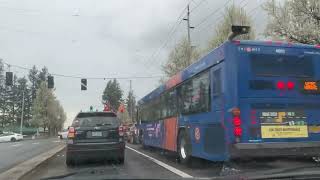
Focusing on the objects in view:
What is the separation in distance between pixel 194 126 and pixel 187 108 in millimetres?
1112

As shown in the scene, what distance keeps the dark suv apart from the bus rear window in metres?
6.42

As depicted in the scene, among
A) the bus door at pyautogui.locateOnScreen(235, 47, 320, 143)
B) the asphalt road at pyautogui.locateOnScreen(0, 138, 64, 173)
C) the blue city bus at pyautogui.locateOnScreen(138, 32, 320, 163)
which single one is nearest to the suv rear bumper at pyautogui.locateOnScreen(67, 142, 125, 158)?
the asphalt road at pyautogui.locateOnScreen(0, 138, 64, 173)

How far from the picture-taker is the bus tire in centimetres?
1669

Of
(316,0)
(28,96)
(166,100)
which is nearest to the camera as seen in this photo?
(166,100)

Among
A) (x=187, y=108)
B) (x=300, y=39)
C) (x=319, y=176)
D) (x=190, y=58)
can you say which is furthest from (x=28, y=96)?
(x=319, y=176)

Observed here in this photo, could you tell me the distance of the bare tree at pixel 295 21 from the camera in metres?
31.4

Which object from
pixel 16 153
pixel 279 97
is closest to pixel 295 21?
pixel 16 153

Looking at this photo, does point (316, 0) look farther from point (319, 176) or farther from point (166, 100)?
point (319, 176)

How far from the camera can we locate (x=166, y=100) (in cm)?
2072

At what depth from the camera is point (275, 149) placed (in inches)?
513

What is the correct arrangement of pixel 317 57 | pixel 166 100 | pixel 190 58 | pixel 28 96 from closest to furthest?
pixel 317 57, pixel 166 100, pixel 190 58, pixel 28 96

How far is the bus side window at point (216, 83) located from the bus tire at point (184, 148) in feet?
9.95

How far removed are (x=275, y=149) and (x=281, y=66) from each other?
2.08 m

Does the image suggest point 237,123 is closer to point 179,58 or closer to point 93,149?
point 93,149
